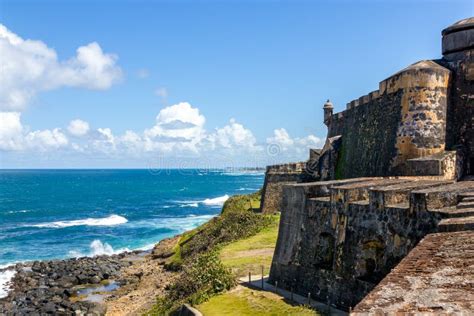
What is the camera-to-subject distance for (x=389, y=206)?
15.0 m

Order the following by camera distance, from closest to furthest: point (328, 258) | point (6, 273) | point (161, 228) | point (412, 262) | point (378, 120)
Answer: point (412, 262), point (328, 258), point (378, 120), point (6, 273), point (161, 228)

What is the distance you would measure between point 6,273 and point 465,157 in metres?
38.1

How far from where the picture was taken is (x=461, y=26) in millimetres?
22125

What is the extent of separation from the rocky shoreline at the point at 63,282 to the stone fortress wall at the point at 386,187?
1606 centimetres

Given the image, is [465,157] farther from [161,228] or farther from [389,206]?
[161,228]

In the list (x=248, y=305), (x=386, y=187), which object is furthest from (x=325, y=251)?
(x=386, y=187)

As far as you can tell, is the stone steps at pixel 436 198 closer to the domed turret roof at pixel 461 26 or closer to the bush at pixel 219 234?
the domed turret roof at pixel 461 26

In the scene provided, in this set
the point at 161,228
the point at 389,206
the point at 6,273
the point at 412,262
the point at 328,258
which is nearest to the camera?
the point at 412,262

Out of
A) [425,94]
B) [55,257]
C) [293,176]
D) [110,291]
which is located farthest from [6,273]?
[425,94]

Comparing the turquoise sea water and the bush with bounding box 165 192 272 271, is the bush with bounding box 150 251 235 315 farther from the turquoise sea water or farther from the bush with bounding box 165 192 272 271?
the turquoise sea water

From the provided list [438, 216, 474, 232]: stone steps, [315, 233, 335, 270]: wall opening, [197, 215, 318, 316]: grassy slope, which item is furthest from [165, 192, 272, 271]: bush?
[438, 216, 474, 232]: stone steps

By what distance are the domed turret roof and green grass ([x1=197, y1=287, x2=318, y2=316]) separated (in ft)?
46.5

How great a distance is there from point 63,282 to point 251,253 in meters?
17.9

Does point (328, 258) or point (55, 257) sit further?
point (55, 257)
